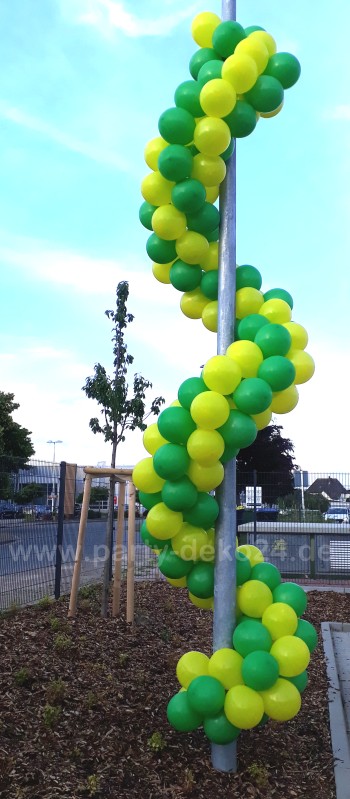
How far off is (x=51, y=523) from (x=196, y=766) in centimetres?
558

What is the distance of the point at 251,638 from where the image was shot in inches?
157

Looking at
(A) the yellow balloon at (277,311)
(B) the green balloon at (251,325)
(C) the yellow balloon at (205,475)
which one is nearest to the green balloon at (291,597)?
(C) the yellow balloon at (205,475)

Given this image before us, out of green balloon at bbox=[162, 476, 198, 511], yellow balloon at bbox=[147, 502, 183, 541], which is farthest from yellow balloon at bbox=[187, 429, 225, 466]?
yellow balloon at bbox=[147, 502, 183, 541]

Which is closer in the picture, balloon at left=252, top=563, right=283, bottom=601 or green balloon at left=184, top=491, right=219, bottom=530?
green balloon at left=184, top=491, right=219, bottom=530

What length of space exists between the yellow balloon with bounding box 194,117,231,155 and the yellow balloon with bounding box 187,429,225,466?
1809 millimetres

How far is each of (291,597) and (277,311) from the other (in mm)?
1882

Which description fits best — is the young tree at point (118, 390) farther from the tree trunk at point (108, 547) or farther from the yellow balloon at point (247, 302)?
the yellow balloon at point (247, 302)

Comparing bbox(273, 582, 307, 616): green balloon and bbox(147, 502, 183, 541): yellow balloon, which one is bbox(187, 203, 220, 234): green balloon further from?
bbox(273, 582, 307, 616): green balloon

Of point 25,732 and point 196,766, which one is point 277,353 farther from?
point 25,732

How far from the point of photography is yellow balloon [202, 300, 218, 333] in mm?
4641

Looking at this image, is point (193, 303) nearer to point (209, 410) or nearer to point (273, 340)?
point (273, 340)

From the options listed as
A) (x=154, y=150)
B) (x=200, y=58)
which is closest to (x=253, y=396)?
(x=154, y=150)

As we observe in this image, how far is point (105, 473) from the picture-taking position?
7.84 meters

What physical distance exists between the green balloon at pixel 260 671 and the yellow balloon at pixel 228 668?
7 cm
